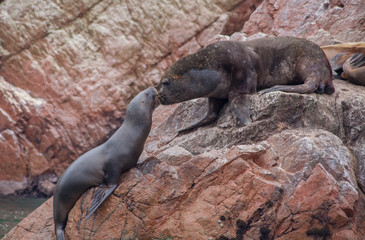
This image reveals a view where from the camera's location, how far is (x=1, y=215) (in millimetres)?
7344

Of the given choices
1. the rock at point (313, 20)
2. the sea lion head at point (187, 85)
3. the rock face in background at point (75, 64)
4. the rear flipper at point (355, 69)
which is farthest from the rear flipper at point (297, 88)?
the rock face in background at point (75, 64)

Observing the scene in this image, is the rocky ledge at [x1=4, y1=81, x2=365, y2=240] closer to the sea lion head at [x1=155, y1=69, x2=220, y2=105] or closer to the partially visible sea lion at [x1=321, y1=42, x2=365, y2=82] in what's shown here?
the sea lion head at [x1=155, y1=69, x2=220, y2=105]

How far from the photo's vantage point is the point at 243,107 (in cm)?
472

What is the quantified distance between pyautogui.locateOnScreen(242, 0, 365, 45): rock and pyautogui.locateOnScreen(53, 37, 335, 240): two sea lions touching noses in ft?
6.81

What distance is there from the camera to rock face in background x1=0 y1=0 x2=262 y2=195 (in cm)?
972

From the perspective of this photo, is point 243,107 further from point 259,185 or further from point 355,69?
point 355,69

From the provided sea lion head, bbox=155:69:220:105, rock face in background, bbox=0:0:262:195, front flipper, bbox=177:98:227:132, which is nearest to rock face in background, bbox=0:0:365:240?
front flipper, bbox=177:98:227:132

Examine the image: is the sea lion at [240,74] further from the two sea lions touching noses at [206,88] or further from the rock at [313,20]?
the rock at [313,20]

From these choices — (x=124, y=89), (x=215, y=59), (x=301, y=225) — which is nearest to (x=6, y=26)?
(x=124, y=89)

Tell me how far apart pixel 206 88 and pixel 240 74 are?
16.1 inches

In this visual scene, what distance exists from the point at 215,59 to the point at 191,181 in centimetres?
150

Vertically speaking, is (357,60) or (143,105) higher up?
(143,105)

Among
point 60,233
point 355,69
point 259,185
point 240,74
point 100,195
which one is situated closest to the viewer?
point 259,185

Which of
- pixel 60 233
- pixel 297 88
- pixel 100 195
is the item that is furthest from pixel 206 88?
pixel 60 233
